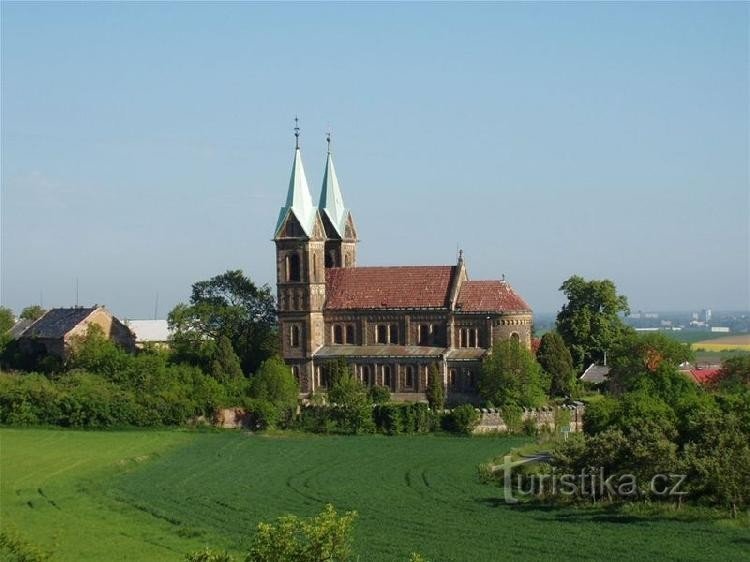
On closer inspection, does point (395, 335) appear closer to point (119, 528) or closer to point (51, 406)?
point (51, 406)

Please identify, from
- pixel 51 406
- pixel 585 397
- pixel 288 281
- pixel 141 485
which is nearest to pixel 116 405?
pixel 51 406

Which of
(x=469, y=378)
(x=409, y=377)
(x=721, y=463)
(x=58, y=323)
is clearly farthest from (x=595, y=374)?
(x=721, y=463)

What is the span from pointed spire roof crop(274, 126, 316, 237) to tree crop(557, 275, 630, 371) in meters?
17.5

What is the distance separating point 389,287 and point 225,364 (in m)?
10.9

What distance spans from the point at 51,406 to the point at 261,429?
11.1 meters

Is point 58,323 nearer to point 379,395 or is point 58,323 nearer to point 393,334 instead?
point 393,334

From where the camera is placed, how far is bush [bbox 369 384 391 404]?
83.2 metres

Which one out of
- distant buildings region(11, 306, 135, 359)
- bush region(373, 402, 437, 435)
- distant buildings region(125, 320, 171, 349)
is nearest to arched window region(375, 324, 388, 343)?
bush region(373, 402, 437, 435)

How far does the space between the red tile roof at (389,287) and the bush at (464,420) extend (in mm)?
10352

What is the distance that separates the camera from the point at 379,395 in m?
83.4

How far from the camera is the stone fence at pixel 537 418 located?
255 feet

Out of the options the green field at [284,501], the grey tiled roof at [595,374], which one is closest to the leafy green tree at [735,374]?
the green field at [284,501]

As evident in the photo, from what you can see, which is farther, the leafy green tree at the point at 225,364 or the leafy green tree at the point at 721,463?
the leafy green tree at the point at 225,364

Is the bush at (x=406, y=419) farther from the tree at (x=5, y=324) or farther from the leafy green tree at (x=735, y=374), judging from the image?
the tree at (x=5, y=324)
